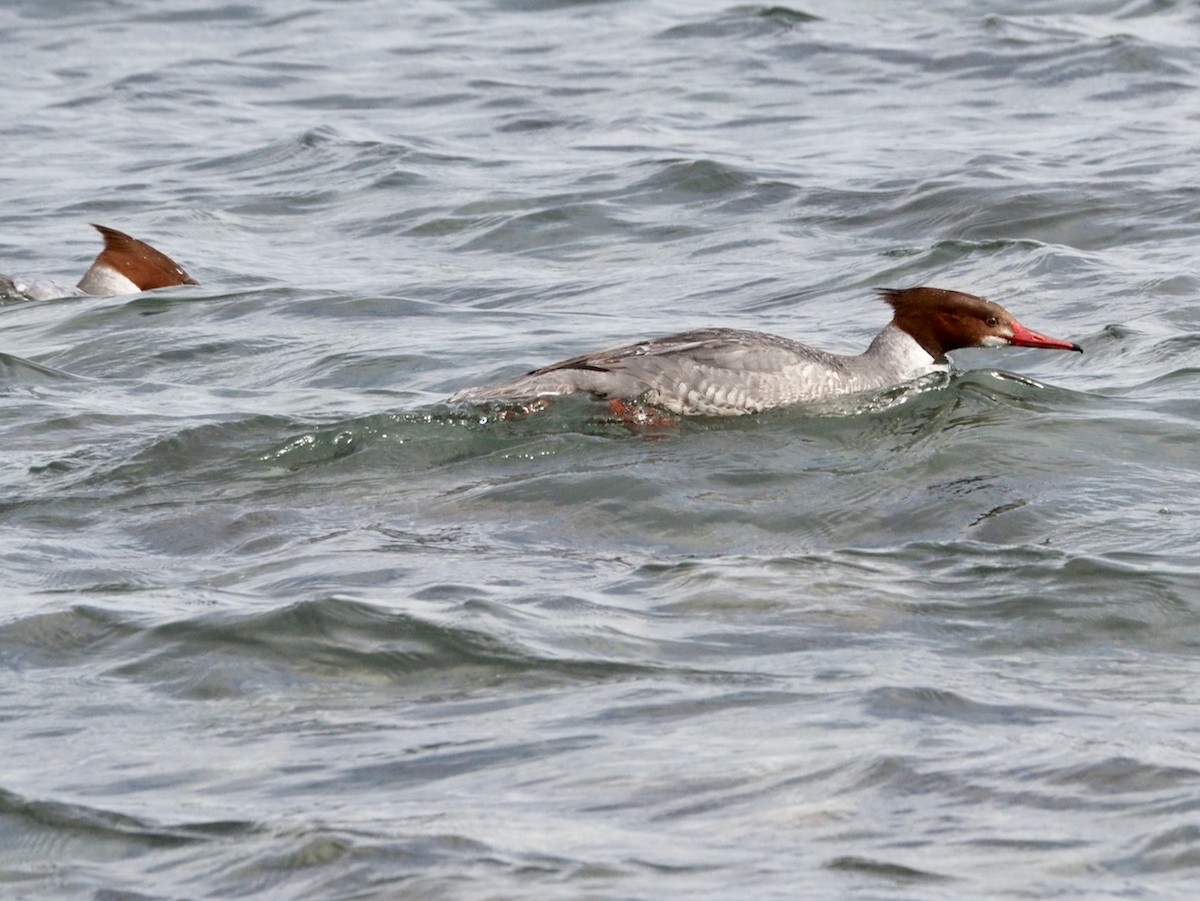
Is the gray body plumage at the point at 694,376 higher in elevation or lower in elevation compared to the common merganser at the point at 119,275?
higher

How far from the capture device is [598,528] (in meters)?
7.79

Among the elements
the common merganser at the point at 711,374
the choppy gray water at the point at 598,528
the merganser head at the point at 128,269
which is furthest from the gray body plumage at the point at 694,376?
the merganser head at the point at 128,269

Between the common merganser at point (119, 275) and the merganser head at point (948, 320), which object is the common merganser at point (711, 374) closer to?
the merganser head at point (948, 320)

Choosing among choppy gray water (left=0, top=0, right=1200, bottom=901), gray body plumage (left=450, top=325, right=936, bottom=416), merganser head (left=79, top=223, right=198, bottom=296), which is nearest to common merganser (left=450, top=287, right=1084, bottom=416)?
gray body plumage (left=450, top=325, right=936, bottom=416)

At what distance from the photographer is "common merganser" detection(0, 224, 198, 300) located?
12.4m

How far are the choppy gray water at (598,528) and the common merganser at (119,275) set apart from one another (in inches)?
6.7

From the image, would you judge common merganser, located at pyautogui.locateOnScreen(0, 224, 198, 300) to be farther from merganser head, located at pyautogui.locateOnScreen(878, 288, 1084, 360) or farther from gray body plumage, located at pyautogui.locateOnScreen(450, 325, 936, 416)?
merganser head, located at pyautogui.locateOnScreen(878, 288, 1084, 360)

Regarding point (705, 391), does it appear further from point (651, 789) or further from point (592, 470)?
point (651, 789)

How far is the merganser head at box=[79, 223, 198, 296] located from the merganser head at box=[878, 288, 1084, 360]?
485 cm

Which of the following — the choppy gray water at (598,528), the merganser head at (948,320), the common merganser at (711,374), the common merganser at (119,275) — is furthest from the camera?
the common merganser at (119,275)

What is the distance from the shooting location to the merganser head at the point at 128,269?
12.4 m

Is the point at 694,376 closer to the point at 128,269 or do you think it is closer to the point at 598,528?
the point at 598,528

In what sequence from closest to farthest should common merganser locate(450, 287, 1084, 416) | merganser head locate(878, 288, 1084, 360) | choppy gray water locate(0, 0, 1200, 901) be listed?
1. choppy gray water locate(0, 0, 1200, 901)
2. common merganser locate(450, 287, 1084, 416)
3. merganser head locate(878, 288, 1084, 360)

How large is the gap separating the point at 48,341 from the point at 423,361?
2398mm
